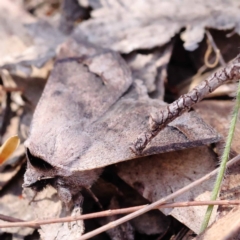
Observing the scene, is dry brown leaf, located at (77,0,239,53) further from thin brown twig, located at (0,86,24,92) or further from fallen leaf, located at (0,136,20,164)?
fallen leaf, located at (0,136,20,164)

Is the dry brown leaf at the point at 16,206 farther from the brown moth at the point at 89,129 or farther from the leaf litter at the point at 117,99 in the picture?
the brown moth at the point at 89,129

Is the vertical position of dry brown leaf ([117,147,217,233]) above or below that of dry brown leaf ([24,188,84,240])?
above

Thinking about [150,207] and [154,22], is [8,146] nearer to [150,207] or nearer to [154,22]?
[150,207]

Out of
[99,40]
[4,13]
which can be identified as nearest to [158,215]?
[99,40]

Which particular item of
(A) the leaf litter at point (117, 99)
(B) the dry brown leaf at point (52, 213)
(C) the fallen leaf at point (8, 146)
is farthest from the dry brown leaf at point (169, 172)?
(C) the fallen leaf at point (8, 146)

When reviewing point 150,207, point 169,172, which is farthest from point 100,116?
point 150,207

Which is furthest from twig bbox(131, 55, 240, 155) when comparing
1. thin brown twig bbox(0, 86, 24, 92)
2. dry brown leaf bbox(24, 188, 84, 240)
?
thin brown twig bbox(0, 86, 24, 92)

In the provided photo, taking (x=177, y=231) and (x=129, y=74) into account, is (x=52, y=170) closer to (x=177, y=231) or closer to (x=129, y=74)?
(x=177, y=231)
